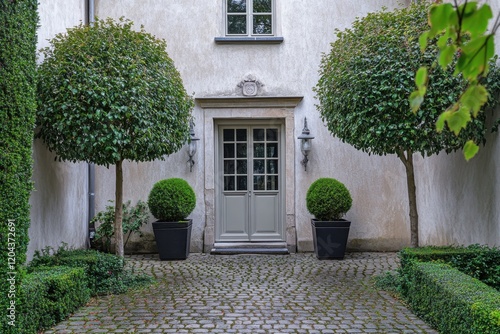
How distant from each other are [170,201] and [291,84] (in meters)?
3.08

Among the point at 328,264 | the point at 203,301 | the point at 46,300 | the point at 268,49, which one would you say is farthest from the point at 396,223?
the point at 46,300

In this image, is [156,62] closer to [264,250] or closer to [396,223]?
[264,250]

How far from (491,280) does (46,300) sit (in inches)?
177

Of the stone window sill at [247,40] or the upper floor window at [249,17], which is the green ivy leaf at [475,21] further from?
→ the upper floor window at [249,17]

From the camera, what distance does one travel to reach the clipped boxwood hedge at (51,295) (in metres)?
4.70

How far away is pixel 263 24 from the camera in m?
10.5

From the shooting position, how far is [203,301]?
20.5 ft

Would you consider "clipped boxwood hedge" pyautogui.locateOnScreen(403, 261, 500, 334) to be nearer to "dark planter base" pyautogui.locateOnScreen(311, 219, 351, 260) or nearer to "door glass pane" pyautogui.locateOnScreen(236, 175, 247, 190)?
"dark planter base" pyautogui.locateOnScreen(311, 219, 351, 260)

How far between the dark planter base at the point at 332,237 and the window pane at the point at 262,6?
4.12 m

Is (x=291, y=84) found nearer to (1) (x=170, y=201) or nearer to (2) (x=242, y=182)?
(2) (x=242, y=182)

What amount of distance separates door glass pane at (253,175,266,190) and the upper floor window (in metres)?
2.64

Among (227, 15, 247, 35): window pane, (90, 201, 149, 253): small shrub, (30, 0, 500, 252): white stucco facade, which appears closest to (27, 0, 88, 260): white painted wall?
(90, 201, 149, 253): small shrub

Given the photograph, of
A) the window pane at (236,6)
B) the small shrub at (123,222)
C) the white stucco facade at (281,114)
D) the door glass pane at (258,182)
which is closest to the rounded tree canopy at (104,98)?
the small shrub at (123,222)

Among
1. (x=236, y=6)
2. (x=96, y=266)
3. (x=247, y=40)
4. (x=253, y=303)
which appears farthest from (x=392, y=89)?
(x=236, y=6)
